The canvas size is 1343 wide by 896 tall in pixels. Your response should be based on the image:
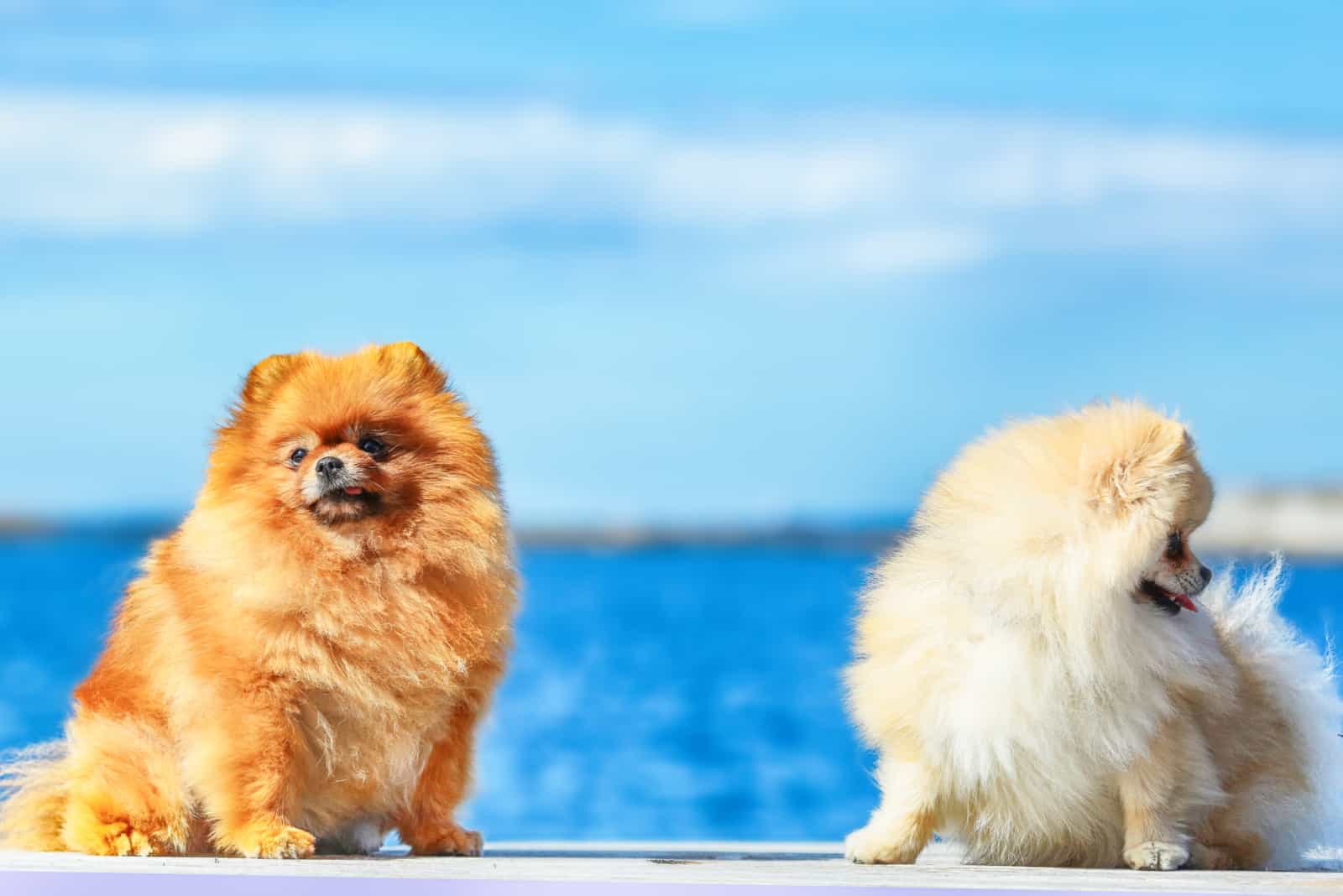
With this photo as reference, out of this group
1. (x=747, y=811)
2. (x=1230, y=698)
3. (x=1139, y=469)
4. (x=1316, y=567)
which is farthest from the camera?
(x=1316, y=567)

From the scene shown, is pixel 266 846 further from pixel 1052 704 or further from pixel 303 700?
pixel 1052 704

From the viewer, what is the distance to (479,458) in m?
4.02

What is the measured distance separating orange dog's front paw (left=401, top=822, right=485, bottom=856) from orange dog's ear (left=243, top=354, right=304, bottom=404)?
3.61 feet

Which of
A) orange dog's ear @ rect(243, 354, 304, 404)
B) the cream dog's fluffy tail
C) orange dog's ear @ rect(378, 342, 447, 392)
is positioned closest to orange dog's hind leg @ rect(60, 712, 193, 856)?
orange dog's ear @ rect(243, 354, 304, 404)

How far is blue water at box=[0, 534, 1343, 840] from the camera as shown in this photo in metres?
16.9

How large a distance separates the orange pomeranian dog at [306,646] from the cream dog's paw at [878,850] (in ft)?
2.94

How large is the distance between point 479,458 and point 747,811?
1372cm

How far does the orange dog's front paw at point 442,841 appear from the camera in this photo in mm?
3904

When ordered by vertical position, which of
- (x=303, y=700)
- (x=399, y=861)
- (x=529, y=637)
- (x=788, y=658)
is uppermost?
(x=529, y=637)

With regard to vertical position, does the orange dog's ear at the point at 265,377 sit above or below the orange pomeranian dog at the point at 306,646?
above

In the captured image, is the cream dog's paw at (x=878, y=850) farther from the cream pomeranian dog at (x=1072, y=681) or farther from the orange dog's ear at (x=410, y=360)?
the orange dog's ear at (x=410, y=360)

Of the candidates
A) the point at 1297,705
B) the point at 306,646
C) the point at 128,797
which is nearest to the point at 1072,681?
the point at 1297,705

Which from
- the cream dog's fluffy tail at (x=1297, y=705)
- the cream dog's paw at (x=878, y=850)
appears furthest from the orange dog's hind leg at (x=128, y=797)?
the cream dog's fluffy tail at (x=1297, y=705)

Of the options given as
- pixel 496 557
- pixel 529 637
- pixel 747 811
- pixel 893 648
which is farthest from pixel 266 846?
pixel 529 637
